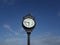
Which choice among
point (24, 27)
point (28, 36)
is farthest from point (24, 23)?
point (28, 36)

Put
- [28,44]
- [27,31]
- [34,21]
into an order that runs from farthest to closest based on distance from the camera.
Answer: [34,21] → [27,31] → [28,44]

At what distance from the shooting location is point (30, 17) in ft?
25.2

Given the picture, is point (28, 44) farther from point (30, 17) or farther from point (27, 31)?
point (30, 17)

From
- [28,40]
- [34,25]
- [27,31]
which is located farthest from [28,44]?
[34,25]

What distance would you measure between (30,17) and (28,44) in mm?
1772

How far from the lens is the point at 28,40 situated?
21.8ft

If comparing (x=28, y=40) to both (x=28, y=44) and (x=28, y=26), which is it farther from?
(x=28, y=26)

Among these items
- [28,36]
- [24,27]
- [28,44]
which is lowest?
[28,44]

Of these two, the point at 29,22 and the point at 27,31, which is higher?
the point at 29,22

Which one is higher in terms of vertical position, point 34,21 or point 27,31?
point 34,21

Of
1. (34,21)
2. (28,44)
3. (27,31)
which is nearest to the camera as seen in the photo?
(28,44)

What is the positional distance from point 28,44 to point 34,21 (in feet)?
5.42

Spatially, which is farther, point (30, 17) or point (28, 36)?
point (30, 17)

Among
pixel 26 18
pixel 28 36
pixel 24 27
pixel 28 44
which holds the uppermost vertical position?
pixel 26 18
